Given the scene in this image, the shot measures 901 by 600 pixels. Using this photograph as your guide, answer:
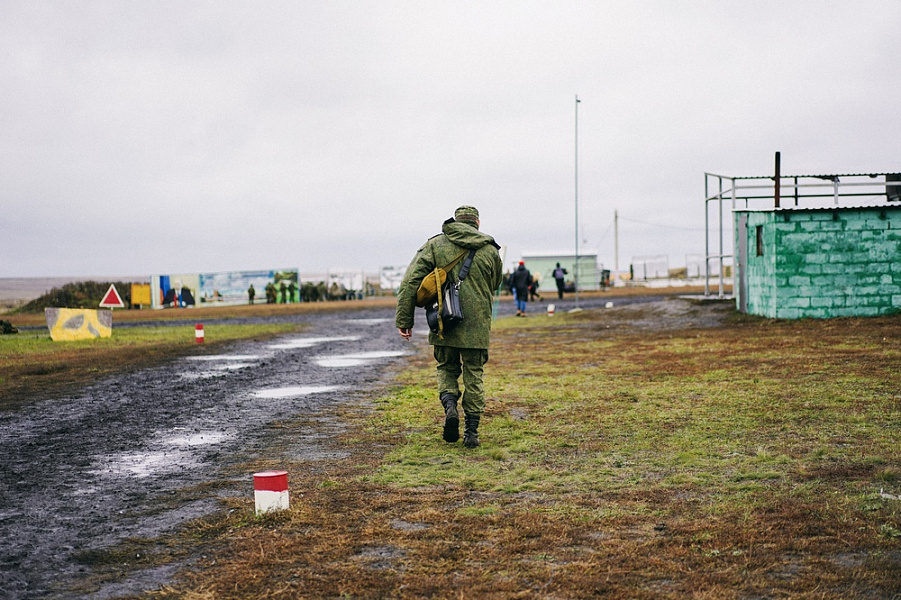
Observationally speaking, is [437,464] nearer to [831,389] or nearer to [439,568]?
[439,568]

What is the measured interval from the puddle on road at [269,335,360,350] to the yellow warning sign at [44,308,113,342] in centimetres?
609

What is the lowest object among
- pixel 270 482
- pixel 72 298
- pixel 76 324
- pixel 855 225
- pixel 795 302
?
pixel 270 482

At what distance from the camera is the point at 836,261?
Result: 20594 millimetres

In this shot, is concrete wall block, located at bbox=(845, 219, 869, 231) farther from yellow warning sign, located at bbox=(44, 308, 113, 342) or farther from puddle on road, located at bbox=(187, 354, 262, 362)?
yellow warning sign, located at bbox=(44, 308, 113, 342)

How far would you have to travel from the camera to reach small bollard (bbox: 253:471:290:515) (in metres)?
4.90

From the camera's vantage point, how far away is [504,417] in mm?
8602

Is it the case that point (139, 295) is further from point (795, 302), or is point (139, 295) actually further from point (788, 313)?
point (795, 302)

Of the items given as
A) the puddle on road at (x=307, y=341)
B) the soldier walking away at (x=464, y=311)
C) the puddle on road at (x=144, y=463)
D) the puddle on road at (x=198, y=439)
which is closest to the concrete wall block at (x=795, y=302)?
the puddle on road at (x=307, y=341)

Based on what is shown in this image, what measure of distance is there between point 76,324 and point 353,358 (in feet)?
35.5

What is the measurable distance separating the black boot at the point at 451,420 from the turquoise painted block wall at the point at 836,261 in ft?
51.5

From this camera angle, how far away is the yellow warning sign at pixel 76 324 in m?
22.3

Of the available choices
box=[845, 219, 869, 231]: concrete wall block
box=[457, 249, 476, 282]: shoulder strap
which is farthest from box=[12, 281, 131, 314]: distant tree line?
box=[457, 249, 476, 282]: shoulder strap

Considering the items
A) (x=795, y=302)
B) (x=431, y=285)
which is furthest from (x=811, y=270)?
(x=431, y=285)

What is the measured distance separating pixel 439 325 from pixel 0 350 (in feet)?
53.5
